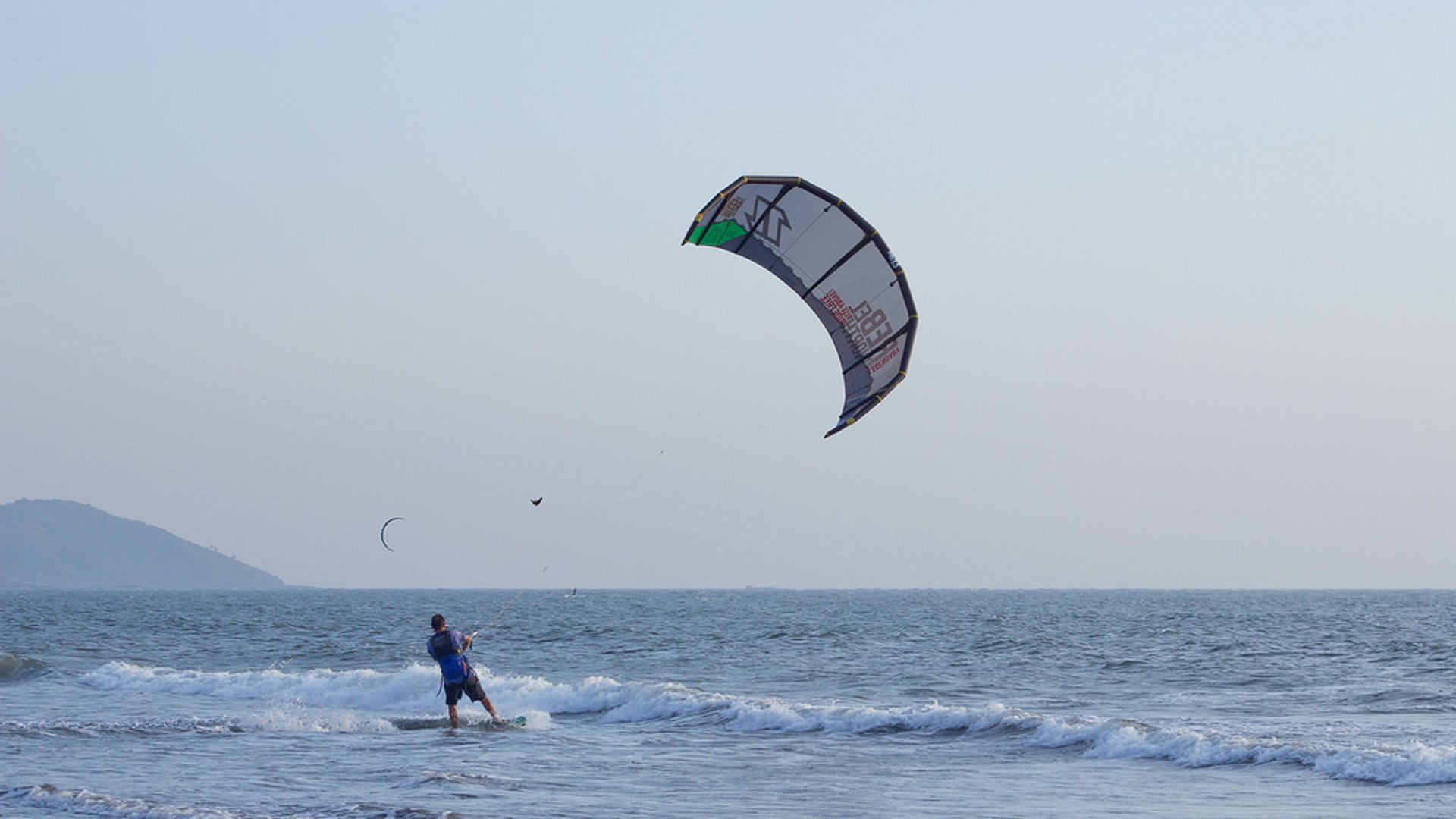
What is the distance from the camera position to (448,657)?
15578mm

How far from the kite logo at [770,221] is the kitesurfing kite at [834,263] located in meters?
0.01

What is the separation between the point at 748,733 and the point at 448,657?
3.68 m

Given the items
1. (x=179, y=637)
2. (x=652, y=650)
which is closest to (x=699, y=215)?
(x=652, y=650)

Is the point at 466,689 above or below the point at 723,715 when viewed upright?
above

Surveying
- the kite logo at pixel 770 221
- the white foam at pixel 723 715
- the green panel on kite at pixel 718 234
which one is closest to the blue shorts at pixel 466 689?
the white foam at pixel 723 715

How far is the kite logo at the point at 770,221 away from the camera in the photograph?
14289 millimetres

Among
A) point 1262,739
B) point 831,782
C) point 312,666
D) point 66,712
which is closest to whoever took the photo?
point 831,782

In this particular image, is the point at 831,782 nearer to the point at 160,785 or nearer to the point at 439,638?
the point at 439,638

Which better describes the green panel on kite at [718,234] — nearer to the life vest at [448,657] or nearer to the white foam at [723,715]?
the life vest at [448,657]

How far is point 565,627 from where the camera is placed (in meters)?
45.9

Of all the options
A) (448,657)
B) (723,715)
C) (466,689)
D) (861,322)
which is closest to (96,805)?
(448,657)

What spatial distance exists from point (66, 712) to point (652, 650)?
15312 mm

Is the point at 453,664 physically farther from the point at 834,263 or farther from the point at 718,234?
the point at 834,263

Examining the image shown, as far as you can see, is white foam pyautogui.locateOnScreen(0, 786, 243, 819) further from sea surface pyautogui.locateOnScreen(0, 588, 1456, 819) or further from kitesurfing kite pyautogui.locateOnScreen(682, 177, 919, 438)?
kitesurfing kite pyautogui.locateOnScreen(682, 177, 919, 438)
